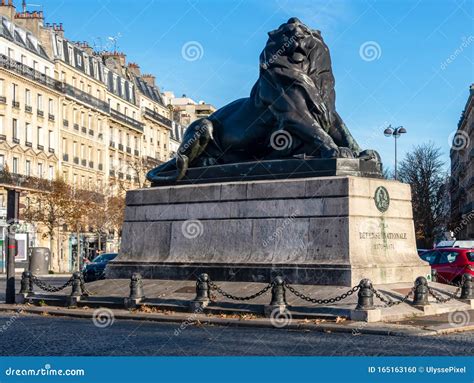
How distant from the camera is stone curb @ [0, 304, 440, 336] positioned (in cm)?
1287

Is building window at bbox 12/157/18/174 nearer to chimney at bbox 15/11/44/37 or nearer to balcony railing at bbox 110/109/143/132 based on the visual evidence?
chimney at bbox 15/11/44/37

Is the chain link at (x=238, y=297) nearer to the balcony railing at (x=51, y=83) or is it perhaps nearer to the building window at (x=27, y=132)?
the balcony railing at (x=51, y=83)

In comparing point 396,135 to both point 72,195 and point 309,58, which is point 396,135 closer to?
point 72,195

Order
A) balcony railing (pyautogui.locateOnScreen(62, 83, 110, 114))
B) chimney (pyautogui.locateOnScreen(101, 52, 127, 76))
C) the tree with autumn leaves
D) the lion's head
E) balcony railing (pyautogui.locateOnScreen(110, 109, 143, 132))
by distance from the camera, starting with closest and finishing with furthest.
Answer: the lion's head
the tree with autumn leaves
balcony railing (pyautogui.locateOnScreen(62, 83, 110, 114))
balcony railing (pyautogui.locateOnScreen(110, 109, 143, 132))
chimney (pyautogui.locateOnScreen(101, 52, 127, 76))

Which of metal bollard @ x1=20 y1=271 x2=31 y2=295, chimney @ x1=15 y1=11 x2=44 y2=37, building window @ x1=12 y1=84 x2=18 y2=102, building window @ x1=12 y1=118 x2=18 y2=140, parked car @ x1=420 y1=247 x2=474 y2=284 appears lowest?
metal bollard @ x1=20 y1=271 x2=31 y2=295

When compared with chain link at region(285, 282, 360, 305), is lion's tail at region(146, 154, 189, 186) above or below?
above

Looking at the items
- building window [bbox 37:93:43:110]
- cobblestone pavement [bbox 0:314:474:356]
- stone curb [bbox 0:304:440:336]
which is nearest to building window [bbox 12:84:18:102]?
building window [bbox 37:93:43:110]

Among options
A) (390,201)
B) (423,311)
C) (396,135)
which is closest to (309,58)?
(390,201)

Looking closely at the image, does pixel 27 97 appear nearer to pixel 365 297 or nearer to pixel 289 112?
pixel 289 112

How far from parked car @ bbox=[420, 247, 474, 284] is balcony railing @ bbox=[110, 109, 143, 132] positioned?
2150 inches

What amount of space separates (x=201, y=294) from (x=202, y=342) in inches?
161

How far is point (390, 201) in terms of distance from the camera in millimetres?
16938

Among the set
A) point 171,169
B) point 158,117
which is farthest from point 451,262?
point 158,117

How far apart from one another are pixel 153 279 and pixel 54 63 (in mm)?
51359
